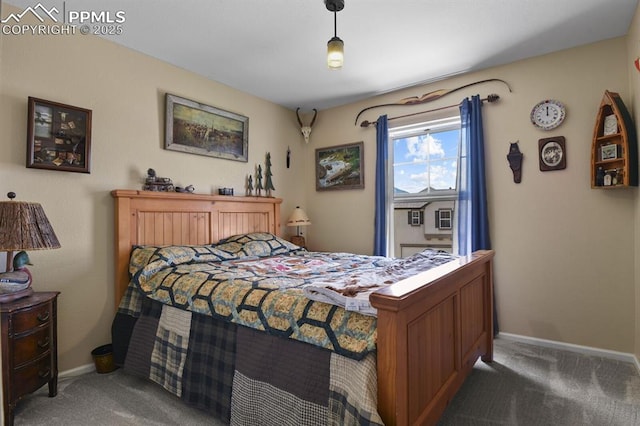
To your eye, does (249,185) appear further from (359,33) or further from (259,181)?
(359,33)

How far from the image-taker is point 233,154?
3795 millimetres

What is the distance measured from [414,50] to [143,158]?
8.23 ft

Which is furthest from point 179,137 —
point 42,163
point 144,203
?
point 42,163

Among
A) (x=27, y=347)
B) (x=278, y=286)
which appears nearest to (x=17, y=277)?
(x=27, y=347)

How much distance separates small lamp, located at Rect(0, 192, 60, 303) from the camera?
2002 millimetres

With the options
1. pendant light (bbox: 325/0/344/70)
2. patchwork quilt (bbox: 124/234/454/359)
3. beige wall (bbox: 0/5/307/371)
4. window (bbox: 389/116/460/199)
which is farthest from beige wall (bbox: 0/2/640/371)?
pendant light (bbox: 325/0/344/70)

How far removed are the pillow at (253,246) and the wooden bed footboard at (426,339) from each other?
177 cm

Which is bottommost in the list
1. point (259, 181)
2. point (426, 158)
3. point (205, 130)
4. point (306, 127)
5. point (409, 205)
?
point (409, 205)

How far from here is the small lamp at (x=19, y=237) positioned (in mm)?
2002

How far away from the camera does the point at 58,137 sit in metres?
2.56

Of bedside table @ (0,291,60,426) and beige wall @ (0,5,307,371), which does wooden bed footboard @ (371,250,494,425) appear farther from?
beige wall @ (0,5,307,371)

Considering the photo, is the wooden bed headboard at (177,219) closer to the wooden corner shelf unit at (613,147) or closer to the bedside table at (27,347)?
the bedside table at (27,347)

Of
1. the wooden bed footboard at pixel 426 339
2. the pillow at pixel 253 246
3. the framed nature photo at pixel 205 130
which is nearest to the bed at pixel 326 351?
the wooden bed footboard at pixel 426 339

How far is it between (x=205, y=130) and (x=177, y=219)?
945 mm
